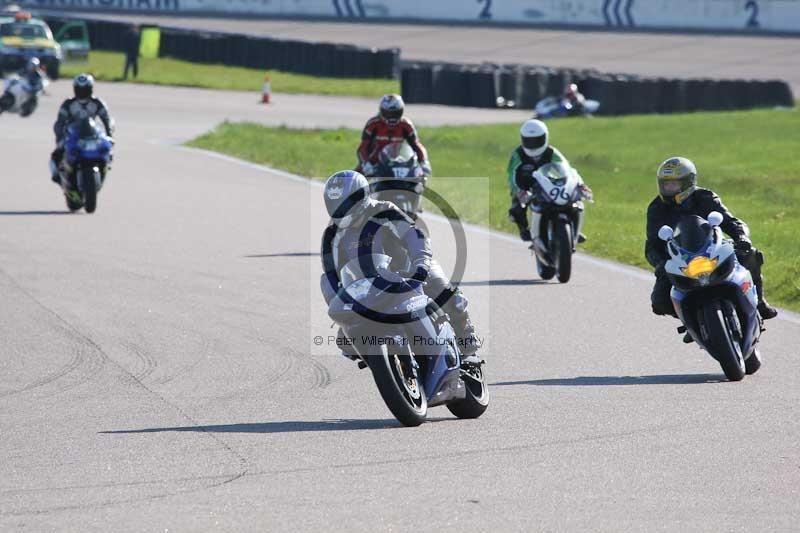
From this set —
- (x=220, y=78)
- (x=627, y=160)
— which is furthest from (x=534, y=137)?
(x=220, y=78)

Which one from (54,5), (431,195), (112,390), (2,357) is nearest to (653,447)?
(112,390)

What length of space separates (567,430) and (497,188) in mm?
15718

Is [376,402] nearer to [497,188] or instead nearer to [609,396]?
[609,396]

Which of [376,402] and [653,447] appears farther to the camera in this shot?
[376,402]

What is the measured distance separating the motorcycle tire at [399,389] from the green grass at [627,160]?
19.1ft

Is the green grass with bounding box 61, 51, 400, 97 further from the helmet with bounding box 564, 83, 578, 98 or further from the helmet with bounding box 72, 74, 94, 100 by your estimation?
the helmet with bounding box 72, 74, 94, 100

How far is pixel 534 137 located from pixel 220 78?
113 ft

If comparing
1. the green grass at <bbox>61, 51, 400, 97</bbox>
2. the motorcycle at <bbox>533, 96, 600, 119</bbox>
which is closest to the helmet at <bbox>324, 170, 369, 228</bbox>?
the motorcycle at <bbox>533, 96, 600, 119</bbox>

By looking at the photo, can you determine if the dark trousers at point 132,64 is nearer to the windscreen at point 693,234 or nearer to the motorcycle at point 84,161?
the motorcycle at point 84,161

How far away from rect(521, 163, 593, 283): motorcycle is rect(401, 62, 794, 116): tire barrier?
23984mm

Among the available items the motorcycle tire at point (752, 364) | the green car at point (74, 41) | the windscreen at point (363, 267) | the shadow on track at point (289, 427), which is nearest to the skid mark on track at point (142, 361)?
the shadow on track at point (289, 427)

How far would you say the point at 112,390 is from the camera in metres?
9.62

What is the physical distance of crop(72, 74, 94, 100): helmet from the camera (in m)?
19.6

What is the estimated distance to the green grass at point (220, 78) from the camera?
150ft
